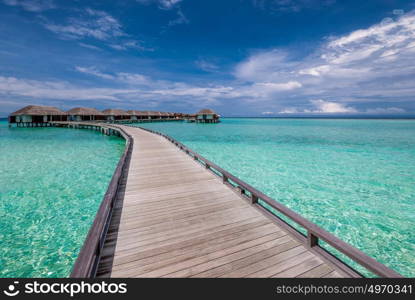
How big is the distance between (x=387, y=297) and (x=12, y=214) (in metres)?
10.0

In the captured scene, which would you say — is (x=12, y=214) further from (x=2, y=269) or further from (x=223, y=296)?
(x=223, y=296)

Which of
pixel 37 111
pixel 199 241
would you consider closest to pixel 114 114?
pixel 37 111

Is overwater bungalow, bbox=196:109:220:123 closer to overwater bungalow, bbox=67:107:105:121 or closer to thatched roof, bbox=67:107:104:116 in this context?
overwater bungalow, bbox=67:107:105:121

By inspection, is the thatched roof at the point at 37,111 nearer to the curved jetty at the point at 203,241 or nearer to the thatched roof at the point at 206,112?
the thatched roof at the point at 206,112

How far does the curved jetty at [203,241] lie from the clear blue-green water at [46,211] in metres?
1.82

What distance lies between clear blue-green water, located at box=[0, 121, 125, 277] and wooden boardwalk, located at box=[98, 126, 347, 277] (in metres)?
1.88

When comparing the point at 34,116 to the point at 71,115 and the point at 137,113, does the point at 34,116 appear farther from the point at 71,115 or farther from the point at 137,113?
the point at 137,113

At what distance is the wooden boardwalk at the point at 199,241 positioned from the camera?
9.15 feet

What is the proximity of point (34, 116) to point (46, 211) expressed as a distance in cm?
5500


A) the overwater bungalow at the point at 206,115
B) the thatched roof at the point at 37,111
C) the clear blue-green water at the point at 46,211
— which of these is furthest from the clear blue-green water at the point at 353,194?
the overwater bungalow at the point at 206,115

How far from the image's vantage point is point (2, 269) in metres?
4.17

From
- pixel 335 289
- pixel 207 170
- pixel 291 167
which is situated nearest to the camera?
pixel 335 289

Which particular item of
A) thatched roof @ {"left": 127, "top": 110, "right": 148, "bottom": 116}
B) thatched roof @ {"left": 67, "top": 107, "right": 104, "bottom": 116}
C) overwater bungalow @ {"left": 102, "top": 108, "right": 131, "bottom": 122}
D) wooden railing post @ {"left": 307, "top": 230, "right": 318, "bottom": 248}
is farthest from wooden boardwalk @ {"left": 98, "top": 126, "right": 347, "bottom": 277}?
thatched roof @ {"left": 127, "top": 110, "right": 148, "bottom": 116}

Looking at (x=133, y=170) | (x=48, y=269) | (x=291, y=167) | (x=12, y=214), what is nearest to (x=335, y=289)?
(x=48, y=269)
